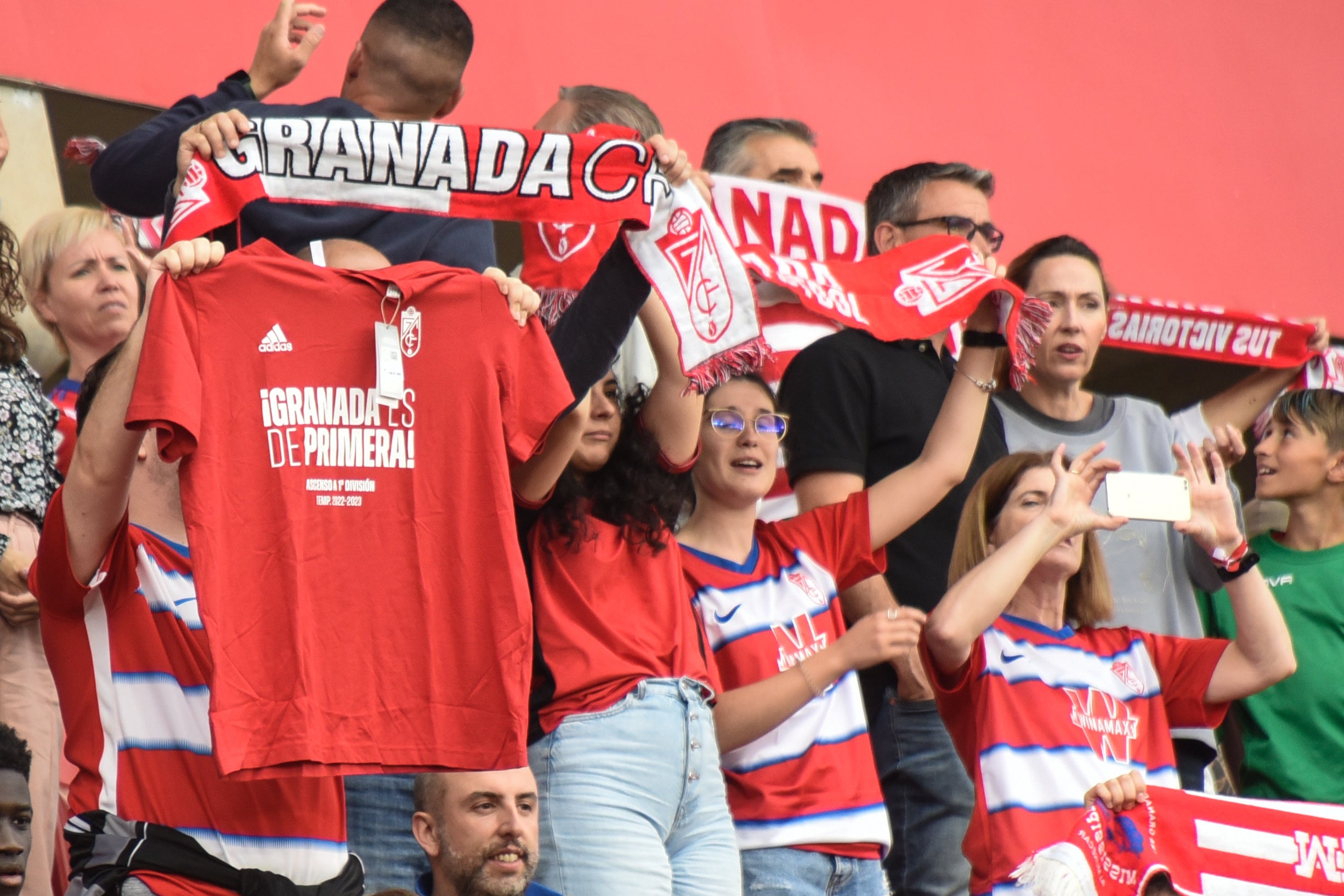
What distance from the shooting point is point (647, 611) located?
124 inches

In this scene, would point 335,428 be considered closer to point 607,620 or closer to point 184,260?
point 184,260

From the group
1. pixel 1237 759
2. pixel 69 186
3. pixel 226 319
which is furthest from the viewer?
pixel 69 186

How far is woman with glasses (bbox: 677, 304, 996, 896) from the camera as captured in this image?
126 inches

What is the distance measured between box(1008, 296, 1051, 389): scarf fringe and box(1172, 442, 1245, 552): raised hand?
0.45 meters

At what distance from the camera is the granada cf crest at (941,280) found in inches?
144

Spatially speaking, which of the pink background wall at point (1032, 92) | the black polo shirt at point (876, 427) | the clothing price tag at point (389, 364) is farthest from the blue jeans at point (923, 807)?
the pink background wall at point (1032, 92)

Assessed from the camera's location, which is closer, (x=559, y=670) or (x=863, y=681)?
(x=559, y=670)

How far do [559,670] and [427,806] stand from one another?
460 millimetres

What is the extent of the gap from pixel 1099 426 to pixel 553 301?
1.55m

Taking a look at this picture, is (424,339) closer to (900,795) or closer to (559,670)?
(559,670)

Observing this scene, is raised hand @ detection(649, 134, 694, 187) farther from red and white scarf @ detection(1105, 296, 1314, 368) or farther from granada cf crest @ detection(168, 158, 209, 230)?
red and white scarf @ detection(1105, 296, 1314, 368)

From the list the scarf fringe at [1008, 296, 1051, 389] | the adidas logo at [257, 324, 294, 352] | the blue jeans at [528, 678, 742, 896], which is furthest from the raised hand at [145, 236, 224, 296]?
the scarf fringe at [1008, 296, 1051, 389]

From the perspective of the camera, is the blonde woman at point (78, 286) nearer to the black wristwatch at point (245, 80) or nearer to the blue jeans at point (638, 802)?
the black wristwatch at point (245, 80)

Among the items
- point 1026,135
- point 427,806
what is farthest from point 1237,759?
point 1026,135
